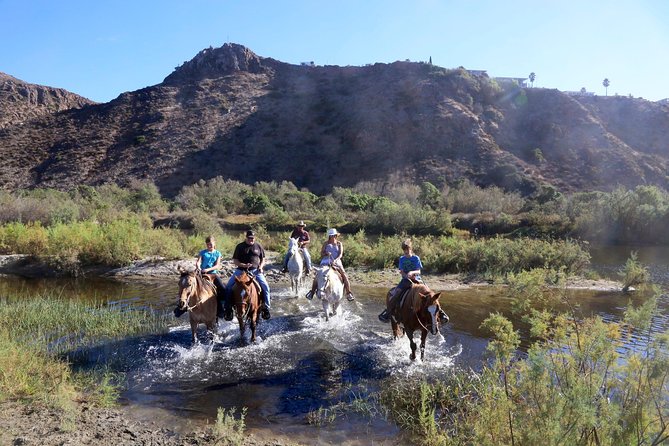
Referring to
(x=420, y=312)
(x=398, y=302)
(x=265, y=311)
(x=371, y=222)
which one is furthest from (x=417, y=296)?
(x=371, y=222)

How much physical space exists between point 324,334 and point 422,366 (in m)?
2.82

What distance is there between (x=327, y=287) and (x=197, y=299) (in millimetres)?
3426

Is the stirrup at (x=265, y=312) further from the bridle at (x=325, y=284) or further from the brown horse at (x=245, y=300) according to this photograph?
the bridle at (x=325, y=284)

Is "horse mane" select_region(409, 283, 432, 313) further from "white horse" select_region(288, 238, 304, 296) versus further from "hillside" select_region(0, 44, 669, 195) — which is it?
"hillside" select_region(0, 44, 669, 195)

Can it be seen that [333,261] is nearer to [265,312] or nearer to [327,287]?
[327,287]

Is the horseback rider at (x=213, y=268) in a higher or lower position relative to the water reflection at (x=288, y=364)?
higher

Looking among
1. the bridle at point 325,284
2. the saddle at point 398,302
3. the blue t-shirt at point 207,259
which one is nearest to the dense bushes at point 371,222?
the bridle at point 325,284

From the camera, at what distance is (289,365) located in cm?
856

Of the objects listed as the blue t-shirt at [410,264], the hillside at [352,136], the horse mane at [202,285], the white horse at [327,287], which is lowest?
the white horse at [327,287]

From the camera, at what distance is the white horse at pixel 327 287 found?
11180 millimetres

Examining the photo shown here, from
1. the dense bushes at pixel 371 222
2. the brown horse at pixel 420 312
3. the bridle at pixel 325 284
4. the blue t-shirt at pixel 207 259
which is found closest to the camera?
the brown horse at pixel 420 312

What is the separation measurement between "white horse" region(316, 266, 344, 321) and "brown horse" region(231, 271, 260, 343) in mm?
1877

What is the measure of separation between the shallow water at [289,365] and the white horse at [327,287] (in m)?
0.58

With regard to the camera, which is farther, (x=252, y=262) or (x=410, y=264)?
(x=252, y=262)
